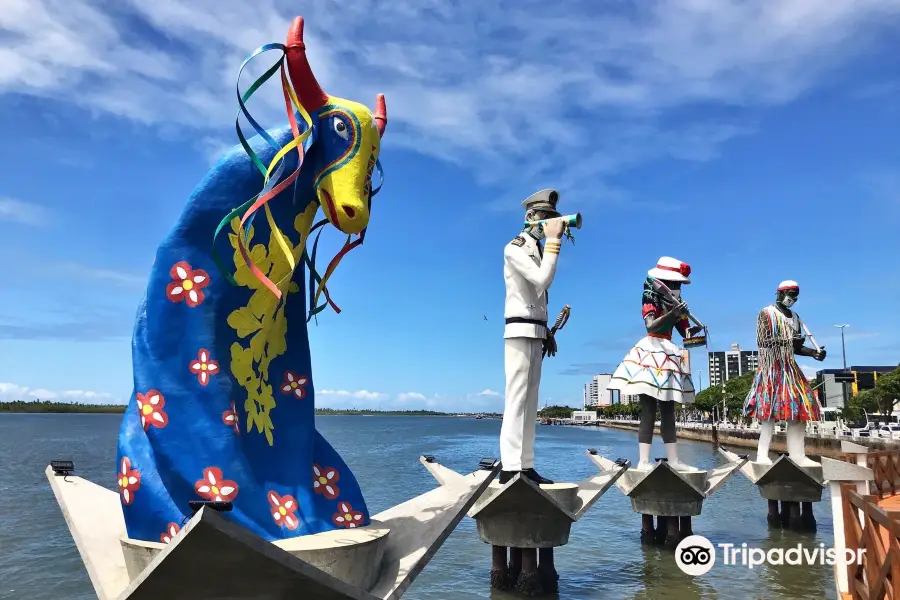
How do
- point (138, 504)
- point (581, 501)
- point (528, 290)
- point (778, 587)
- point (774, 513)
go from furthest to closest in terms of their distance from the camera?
1. point (774, 513)
2. point (778, 587)
3. point (581, 501)
4. point (528, 290)
5. point (138, 504)

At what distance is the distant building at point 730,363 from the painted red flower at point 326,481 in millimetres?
162392

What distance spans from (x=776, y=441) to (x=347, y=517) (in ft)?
146

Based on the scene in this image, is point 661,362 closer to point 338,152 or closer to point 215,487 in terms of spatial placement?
point 338,152

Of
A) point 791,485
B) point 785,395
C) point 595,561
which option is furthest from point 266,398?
point 791,485

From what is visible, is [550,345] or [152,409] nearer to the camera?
[152,409]

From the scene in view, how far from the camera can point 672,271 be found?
13.2m

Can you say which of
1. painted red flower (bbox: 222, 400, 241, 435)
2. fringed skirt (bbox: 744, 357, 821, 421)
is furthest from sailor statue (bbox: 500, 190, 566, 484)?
fringed skirt (bbox: 744, 357, 821, 421)

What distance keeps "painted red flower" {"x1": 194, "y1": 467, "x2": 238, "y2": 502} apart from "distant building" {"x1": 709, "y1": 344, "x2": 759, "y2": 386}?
16363 cm

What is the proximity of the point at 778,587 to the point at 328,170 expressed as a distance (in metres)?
10.3

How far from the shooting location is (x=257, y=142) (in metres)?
6.14

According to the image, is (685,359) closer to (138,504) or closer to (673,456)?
(673,456)

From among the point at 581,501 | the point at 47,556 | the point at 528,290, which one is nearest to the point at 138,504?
the point at 528,290

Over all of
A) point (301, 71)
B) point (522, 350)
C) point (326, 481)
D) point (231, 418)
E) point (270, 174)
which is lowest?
point (326, 481)

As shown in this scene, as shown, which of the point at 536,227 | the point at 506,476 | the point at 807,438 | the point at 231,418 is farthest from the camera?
the point at 807,438
